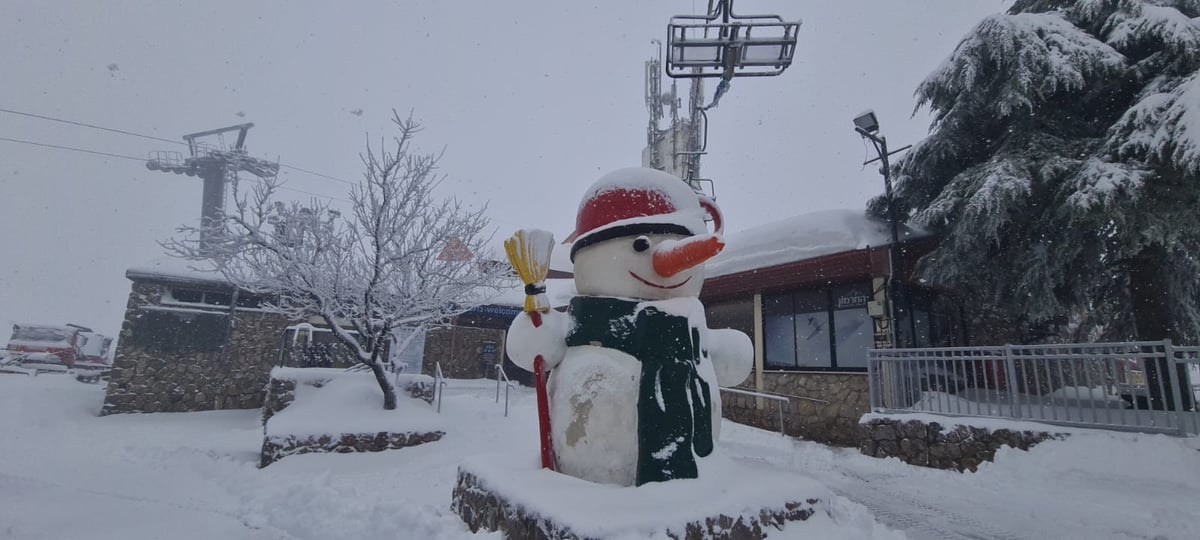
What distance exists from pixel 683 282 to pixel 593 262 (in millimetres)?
552

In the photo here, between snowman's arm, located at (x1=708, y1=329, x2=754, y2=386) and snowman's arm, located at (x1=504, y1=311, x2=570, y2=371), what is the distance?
925 millimetres

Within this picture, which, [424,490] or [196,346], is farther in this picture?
[196,346]

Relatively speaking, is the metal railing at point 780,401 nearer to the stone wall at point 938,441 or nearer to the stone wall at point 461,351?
the stone wall at point 938,441

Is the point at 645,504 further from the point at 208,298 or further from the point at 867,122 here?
the point at 208,298

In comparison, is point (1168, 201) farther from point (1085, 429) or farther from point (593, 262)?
point (593, 262)

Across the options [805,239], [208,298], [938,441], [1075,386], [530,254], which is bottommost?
[938,441]

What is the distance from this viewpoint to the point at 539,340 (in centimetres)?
305

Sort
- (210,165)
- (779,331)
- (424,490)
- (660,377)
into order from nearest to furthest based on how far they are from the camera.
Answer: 1. (660,377)
2. (424,490)
3. (779,331)
4. (210,165)

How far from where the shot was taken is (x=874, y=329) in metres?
9.09

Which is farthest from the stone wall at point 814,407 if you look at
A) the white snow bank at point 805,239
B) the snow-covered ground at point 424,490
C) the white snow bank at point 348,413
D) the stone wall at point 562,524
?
the stone wall at point 562,524

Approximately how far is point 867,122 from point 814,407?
507 centimetres

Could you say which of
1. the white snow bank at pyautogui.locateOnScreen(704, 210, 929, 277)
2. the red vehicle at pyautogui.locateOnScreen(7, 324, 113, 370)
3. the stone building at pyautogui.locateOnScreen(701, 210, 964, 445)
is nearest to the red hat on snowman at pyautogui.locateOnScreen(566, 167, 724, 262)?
the stone building at pyautogui.locateOnScreen(701, 210, 964, 445)

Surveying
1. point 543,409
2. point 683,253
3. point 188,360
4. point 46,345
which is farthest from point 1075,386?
point 46,345

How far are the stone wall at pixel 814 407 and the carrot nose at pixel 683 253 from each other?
24.4ft
